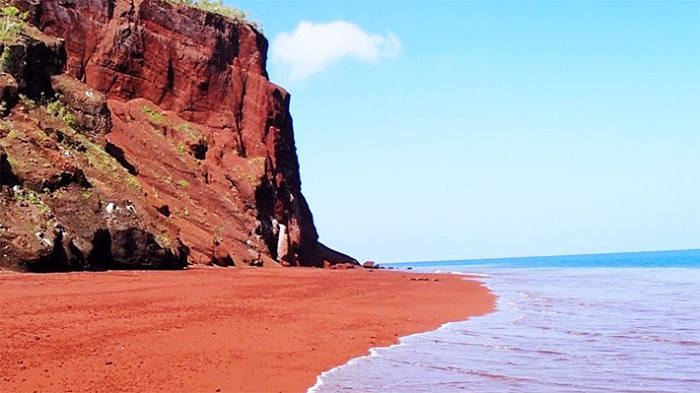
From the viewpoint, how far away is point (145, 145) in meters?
35.2

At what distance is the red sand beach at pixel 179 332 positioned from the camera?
7.72 meters

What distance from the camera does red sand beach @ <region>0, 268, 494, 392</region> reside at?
7.72 meters

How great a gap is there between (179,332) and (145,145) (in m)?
26.3

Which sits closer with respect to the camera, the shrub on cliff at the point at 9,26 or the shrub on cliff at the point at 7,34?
the shrub on cliff at the point at 7,34

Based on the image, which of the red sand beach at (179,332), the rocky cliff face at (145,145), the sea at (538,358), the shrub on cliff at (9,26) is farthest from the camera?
the shrub on cliff at (9,26)

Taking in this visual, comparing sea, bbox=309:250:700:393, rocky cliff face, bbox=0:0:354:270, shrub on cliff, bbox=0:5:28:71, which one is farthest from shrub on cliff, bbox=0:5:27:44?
sea, bbox=309:250:700:393

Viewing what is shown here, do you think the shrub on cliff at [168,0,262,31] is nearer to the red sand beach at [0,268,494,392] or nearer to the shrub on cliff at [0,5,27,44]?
the shrub on cliff at [0,5,27,44]

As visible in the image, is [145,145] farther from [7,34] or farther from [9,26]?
[7,34]

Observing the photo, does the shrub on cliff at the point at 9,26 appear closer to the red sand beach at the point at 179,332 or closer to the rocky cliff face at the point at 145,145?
the rocky cliff face at the point at 145,145

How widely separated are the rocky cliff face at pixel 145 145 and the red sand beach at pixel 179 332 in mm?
3711

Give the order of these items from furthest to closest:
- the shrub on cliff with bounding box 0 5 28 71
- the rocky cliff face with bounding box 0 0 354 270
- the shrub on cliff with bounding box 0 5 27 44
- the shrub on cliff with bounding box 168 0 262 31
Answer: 1. the shrub on cliff with bounding box 168 0 262 31
2. the shrub on cliff with bounding box 0 5 27 44
3. the shrub on cliff with bounding box 0 5 28 71
4. the rocky cliff face with bounding box 0 0 354 270

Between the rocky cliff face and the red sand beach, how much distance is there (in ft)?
12.2

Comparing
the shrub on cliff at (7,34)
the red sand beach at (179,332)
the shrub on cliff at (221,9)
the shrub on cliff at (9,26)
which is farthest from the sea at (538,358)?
the shrub on cliff at (221,9)

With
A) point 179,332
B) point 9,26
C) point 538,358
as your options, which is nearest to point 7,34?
point 9,26
